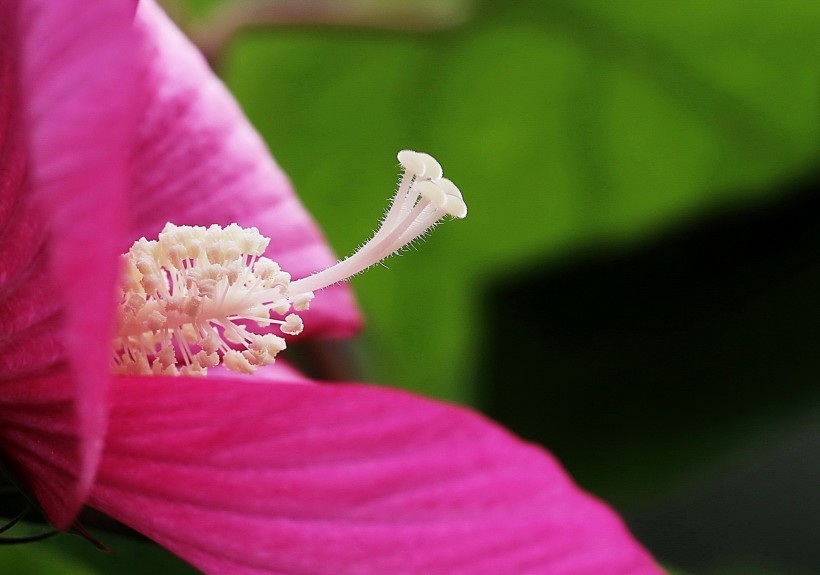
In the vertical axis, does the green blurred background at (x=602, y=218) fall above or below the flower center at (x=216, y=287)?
below

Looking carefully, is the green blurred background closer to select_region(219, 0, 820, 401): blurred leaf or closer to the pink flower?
select_region(219, 0, 820, 401): blurred leaf

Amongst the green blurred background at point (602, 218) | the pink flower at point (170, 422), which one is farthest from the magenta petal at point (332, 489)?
the green blurred background at point (602, 218)

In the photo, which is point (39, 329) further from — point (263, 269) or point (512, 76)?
point (512, 76)

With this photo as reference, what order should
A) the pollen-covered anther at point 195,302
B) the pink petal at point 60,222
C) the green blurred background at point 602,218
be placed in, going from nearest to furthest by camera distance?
the pink petal at point 60,222
the pollen-covered anther at point 195,302
the green blurred background at point 602,218

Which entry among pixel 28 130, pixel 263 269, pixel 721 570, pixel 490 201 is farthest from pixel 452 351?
pixel 28 130

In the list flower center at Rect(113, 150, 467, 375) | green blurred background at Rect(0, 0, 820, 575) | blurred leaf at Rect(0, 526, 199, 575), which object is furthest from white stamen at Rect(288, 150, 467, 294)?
green blurred background at Rect(0, 0, 820, 575)

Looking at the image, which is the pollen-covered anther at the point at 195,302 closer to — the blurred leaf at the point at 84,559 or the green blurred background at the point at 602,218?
the blurred leaf at the point at 84,559

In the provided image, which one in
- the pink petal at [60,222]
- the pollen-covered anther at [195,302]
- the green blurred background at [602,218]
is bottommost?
the green blurred background at [602,218]

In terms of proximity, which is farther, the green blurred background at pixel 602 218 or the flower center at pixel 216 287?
the green blurred background at pixel 602 218
